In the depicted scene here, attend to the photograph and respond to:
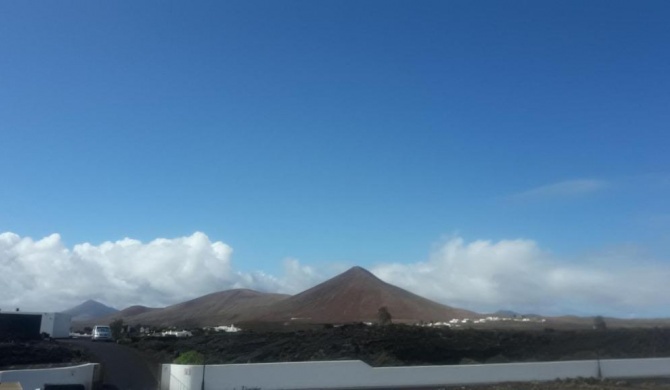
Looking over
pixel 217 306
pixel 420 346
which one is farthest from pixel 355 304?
pixel 420 346

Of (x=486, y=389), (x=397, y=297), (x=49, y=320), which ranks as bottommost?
(x=486, y=389)

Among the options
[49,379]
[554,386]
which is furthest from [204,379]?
[554,386]

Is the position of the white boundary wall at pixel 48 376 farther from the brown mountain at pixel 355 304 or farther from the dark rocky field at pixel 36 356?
the brown mountain at pixel 355 304

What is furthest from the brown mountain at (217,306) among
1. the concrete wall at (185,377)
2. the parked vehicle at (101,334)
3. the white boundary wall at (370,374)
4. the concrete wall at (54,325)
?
the concrete wall at (185,377)

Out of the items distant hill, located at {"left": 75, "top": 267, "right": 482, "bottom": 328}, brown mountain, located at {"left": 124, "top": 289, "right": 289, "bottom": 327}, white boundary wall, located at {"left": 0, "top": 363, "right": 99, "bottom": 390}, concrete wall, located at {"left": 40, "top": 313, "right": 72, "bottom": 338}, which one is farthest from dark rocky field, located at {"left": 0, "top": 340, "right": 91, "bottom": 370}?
brown mountain, located at {"left": 124, "top": 289, "right": 289, "bottom": 327}

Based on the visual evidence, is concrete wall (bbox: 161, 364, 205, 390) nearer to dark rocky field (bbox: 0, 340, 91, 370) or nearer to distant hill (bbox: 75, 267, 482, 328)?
dark rocky field (bbox: 0, 340, 91, 370)

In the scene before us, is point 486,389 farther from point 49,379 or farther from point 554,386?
point 49,379
